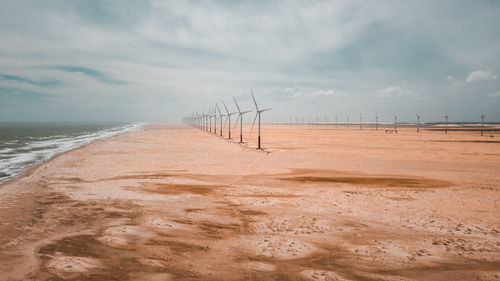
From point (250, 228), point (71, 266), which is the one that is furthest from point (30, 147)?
point (250, 228)

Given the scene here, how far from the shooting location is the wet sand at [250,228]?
570 centimetres

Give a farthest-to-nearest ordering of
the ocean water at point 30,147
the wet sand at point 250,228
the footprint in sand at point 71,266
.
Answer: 1. the ocean water at point 30,147
2. the wet sand at point 250,228
3. the footprint in sand at point 71,266

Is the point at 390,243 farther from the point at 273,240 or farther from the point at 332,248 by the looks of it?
the point at 273,240

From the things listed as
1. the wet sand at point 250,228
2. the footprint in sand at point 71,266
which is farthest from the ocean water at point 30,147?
the footprint in sand at point 71,266

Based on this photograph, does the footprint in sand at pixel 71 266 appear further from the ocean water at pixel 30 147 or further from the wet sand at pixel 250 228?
the ocean water at pixel 30 147

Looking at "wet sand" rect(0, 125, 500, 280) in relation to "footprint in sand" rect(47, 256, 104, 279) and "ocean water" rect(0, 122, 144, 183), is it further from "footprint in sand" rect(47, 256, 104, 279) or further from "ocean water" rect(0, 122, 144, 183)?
"ocean water" rect(0, 122, 144, 183)

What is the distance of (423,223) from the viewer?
8555 mm

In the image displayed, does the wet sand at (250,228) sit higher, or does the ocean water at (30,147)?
the ocean water at (30,147)

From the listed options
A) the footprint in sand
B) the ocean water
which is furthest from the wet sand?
the ocean water

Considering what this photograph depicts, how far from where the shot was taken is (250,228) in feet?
26.4

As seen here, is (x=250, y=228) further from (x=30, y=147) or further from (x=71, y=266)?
(x=30, y=147)

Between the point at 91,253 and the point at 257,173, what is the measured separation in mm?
11764

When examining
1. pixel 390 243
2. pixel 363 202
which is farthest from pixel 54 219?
pixel 363 202

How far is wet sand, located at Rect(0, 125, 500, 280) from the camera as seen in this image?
570 centimetres
